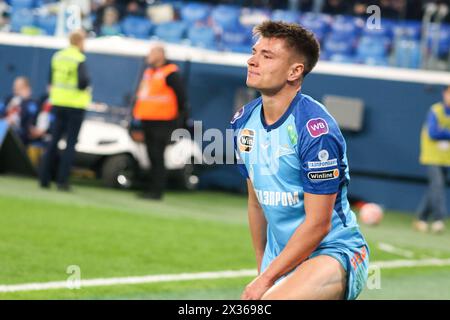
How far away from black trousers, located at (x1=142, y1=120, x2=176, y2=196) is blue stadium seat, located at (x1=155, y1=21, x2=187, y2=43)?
4.72 metres

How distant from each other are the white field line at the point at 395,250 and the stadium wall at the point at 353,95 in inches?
179

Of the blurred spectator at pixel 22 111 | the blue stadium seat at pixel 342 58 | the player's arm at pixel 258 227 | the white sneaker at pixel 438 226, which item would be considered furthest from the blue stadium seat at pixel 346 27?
the player's arm at pixel 258 227

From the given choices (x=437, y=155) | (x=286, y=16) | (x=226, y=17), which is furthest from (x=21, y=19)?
(x=437, y=155)

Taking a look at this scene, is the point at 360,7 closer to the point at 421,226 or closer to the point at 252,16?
the point at 252,16

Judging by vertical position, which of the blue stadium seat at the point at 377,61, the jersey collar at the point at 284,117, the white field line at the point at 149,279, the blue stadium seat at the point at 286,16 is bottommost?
the white field line at the point at 149,279

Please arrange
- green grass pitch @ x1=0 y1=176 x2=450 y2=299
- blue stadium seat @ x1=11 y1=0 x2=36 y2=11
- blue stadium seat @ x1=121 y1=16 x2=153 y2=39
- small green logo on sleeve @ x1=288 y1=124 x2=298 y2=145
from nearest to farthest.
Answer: small green logo on sleeve @ x1=288 y1=124 x2=298 y2=145 < green grass pitch @ x1=0 y1=176 x2=450 y2=299 < blue stadium seat @ x1=121 y1=16 x2=153 y2=39 < blue stadium seat @ x1=11 y1=0 x2=36 y2=11

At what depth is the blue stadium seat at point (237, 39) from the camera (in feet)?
62.9

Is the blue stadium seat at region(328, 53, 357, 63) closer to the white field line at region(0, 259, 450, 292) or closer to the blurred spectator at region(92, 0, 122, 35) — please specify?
the blurred spectator at region(92, 0, 122, 35)

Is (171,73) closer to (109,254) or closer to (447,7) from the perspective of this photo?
(109,254)

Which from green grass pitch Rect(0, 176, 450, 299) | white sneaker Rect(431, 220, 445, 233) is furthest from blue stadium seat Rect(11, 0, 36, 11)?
white sneaker Rect(431, 220, 445, 233)

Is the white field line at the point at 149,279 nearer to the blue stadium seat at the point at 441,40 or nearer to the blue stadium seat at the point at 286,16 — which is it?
the blue stadium seat at the point at 441,40

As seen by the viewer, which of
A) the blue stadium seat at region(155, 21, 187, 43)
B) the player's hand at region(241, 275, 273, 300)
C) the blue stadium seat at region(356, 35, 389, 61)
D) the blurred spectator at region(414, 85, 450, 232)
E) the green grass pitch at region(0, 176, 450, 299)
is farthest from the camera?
the blue stadium seat at region(155, 21, 187, 43)

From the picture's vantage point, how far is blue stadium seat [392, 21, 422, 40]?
18.2 m
